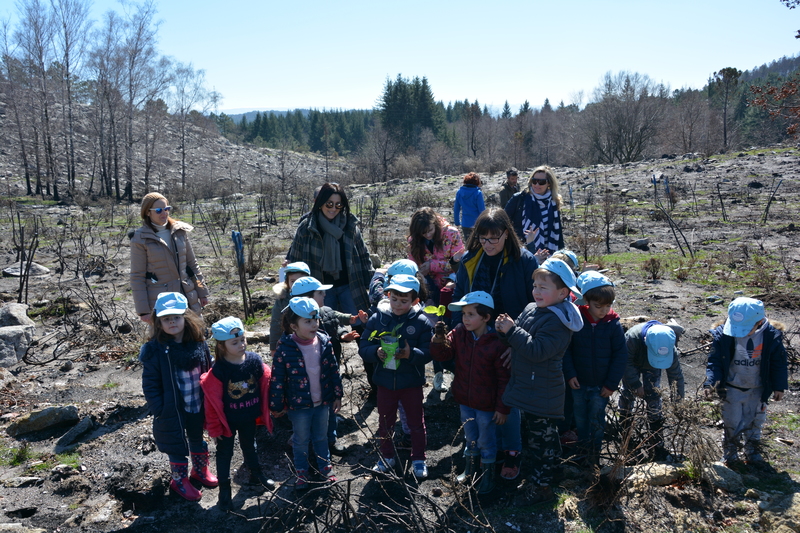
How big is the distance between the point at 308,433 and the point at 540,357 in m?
1.59

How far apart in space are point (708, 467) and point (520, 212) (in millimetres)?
3382

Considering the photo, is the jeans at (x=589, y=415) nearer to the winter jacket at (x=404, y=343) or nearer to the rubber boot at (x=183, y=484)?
the winter jacket at (x=404, y=343)

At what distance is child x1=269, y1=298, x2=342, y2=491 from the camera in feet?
11.0

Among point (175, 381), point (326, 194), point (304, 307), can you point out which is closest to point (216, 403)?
point (175, 381)

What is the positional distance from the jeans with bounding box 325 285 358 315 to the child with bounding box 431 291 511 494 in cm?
133

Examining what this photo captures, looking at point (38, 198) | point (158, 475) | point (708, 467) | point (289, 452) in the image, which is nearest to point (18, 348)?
point (158, 475)

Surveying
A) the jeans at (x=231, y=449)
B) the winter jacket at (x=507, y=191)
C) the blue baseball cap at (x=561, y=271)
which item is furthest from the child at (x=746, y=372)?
the winter jacket at (x=507, y=191)

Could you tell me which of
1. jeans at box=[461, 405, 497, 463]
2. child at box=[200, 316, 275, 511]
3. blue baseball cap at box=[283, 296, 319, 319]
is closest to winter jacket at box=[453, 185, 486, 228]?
jeans at box=[461, 405, 497, 463]

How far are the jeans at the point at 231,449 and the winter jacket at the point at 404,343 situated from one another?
0.90m

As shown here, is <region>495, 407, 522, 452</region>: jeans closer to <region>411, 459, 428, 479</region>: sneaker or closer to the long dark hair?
<region>411, 459, 428, 479</region>: sneaker

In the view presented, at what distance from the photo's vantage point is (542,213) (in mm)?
5520

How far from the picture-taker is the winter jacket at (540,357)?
119 inches

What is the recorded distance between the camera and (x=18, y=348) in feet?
19.7

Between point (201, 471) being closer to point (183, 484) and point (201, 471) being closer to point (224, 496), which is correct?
point (183, 484)
